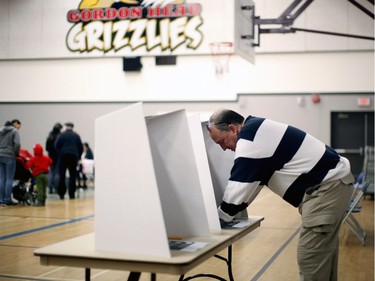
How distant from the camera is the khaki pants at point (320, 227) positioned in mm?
2635

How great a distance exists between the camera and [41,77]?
16297mm

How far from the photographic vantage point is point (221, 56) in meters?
15.1

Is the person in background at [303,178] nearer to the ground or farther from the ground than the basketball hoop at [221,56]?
nearer to the ground

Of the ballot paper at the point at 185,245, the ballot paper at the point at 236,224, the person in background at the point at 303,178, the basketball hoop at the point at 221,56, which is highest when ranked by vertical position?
the basketball hoop at the point at 221,56

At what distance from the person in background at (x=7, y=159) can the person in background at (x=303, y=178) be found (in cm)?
700

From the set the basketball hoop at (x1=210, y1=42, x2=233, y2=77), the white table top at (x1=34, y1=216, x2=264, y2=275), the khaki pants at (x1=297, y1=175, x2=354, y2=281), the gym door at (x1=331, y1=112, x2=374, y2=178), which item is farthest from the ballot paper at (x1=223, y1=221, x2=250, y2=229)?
the gym door at (x1=331, y1=112, x2=374, y2=178)

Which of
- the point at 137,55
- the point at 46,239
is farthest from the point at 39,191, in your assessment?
the point at 137,55

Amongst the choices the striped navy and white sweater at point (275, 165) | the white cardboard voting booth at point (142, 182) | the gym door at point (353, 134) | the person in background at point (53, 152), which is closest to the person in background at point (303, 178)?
the striped navy and white sweater at point (275, 165)

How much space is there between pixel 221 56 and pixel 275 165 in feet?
41.5

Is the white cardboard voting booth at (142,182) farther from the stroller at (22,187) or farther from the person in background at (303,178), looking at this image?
the stroller at (22,187)

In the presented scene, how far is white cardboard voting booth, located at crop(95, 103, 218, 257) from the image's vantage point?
2.02m

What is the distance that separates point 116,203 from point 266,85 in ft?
42.7

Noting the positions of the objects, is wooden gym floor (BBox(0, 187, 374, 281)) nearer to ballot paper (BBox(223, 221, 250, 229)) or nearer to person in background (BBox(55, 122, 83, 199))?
person in background (BBox(55, 122, 83, 199))

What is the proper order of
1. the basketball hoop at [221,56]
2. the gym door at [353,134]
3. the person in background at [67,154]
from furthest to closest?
1. the basketball hoop at [221,56]
2. the gym door at [353,134]
3. the person in background at [67,154]
